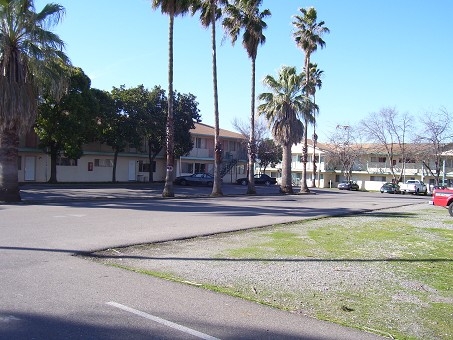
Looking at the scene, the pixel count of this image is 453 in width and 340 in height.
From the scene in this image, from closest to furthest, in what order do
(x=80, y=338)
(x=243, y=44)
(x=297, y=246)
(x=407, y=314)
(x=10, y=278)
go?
(x=80, y=338)
(x=407, y=314)
(x=10, y=278)
(x=297, y=246)
(x=243, y=44)

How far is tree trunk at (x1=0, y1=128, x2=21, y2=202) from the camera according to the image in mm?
22406

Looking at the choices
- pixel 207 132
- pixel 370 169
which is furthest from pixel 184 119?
pixel 370 169

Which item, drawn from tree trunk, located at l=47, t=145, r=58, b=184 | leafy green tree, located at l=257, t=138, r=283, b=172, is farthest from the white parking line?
leafy green tree, located at l=257, t=138, r=283, b=172

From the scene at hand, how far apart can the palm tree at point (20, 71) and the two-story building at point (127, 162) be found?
1866 cm

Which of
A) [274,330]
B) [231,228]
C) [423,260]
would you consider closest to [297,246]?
[423,260]

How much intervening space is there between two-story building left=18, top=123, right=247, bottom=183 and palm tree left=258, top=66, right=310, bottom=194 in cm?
1575

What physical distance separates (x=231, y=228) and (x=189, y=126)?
119 feet

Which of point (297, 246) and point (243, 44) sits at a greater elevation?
point (243, 44)

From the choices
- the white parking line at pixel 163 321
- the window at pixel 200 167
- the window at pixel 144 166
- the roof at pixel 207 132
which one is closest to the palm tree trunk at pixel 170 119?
the window at pixel 144 166

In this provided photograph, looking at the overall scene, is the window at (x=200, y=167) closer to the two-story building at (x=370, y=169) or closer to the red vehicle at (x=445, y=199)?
the two-story building at (x=370, y=169)

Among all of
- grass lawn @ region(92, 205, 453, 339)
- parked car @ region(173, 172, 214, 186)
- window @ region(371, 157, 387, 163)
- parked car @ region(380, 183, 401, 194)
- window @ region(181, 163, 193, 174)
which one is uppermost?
window @ region(371, 157, 387, 163)

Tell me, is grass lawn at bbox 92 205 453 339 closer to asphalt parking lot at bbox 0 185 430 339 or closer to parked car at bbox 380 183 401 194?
asphalt parking lot at bbox 0 185 430 339

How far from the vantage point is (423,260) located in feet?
34.0

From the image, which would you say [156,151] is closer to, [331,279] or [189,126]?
[189,126]
